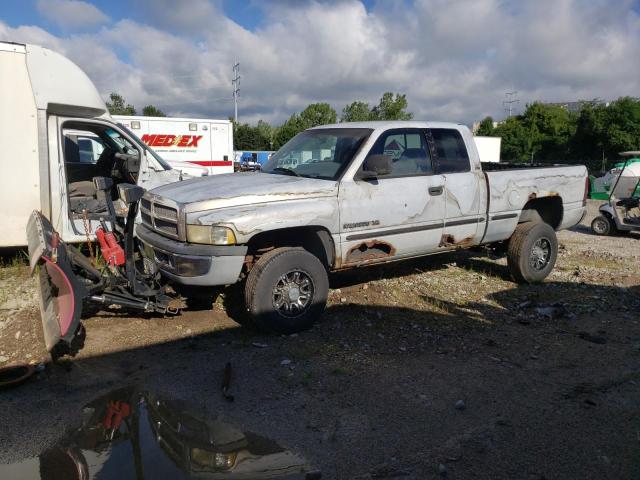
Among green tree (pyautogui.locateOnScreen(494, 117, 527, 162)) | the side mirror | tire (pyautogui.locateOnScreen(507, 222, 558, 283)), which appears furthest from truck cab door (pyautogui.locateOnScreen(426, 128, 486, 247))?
green tree (pyautogui.locateOnScreen(494, 117, 527, 162))

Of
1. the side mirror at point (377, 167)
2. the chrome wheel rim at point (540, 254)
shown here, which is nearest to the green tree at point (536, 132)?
the chrome wheel rim at point (540, 254)

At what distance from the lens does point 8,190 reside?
7078mm

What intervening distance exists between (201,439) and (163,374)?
3.56 feet

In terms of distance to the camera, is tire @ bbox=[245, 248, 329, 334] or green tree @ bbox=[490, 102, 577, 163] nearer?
tire @ bbox=[245, 248, 329, 334]

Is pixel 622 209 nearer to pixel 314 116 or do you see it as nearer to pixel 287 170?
pixel 287 170

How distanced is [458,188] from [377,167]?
4.40 ft

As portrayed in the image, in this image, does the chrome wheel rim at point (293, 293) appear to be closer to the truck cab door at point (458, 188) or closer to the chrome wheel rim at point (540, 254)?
the truck cab door at point (458, 188)

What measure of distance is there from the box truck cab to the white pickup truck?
2.47 meters

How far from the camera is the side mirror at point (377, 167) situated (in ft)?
17.6

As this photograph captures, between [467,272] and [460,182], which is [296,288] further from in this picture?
[467,272]

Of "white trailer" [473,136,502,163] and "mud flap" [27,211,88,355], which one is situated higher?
"white trailer" [473,136,502,163]

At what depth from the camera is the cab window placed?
579 cm

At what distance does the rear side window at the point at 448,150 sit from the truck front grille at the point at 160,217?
3.04m

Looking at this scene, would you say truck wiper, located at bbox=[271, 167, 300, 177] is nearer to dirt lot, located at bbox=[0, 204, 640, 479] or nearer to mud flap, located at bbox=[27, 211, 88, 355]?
dirt lot, located at bbox=[0, 204, 640, 479]
